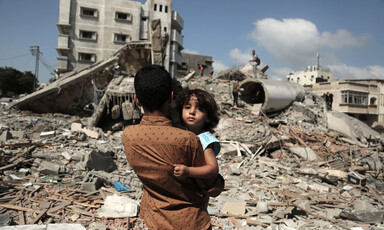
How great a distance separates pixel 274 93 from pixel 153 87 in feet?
37.7

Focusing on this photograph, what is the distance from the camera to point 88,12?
2847 centimetres

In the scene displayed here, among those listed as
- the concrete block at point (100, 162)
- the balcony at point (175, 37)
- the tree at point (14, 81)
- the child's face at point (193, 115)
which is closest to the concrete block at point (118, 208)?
the concrete block at point (100, 162)

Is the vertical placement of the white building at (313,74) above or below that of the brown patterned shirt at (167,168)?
above

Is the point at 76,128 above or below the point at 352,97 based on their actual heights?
below

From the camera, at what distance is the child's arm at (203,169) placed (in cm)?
116

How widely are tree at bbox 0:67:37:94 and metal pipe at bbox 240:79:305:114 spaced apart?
3095 centimetres

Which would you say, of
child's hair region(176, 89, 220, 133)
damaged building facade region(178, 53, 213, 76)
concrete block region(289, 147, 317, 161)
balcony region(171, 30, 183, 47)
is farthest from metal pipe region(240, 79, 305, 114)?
damaged building facade region(178, 53, 213, 76)

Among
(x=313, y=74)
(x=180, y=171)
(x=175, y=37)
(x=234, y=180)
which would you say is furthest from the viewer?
(x=313, y=74)

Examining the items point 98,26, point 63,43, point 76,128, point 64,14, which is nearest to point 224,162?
point 76,128

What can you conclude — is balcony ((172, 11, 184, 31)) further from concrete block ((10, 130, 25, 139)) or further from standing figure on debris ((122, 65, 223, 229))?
standing figure on debris ((122, 65, 223, 229))

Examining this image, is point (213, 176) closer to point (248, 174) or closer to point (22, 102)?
point (248, 174)

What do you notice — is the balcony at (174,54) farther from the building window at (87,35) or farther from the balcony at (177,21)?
the building window at (87,35)

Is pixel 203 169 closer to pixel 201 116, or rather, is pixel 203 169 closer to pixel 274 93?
pixel 201 116

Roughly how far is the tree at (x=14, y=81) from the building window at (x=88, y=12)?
40.6ft
